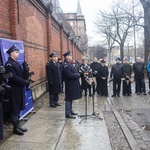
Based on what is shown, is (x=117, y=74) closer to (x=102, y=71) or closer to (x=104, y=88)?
(x=102, y=71)

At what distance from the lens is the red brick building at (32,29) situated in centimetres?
771

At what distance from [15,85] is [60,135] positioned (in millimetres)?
1431

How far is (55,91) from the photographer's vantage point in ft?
29.2

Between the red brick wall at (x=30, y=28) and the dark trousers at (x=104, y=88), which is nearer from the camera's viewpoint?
the red brick wall at (x=30, y=28)

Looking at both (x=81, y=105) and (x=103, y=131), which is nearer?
(x=103, y=131)

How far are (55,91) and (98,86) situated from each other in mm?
4143

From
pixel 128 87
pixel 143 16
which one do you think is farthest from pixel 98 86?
pixel 143 16

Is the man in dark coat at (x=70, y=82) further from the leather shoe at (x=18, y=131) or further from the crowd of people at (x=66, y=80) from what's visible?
the leather shoe at (x=18, y=131)

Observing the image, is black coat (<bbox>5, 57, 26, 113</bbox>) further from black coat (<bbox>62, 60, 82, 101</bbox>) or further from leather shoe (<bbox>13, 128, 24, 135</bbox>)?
black coat (<bbox>62, 60, 82, 101</bbox>)

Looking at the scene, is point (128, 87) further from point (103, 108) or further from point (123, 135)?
point (123, 135)

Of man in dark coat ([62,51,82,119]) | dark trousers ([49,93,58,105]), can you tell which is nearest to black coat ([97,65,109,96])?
dark trousers ([49,93,58,105])

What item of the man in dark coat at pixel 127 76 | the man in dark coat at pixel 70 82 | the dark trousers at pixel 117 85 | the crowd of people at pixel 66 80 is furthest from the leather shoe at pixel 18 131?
the man in dark coat at pixel 127 76

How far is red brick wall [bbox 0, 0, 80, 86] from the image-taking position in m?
7.67

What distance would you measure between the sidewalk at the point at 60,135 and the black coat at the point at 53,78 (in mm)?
1480
